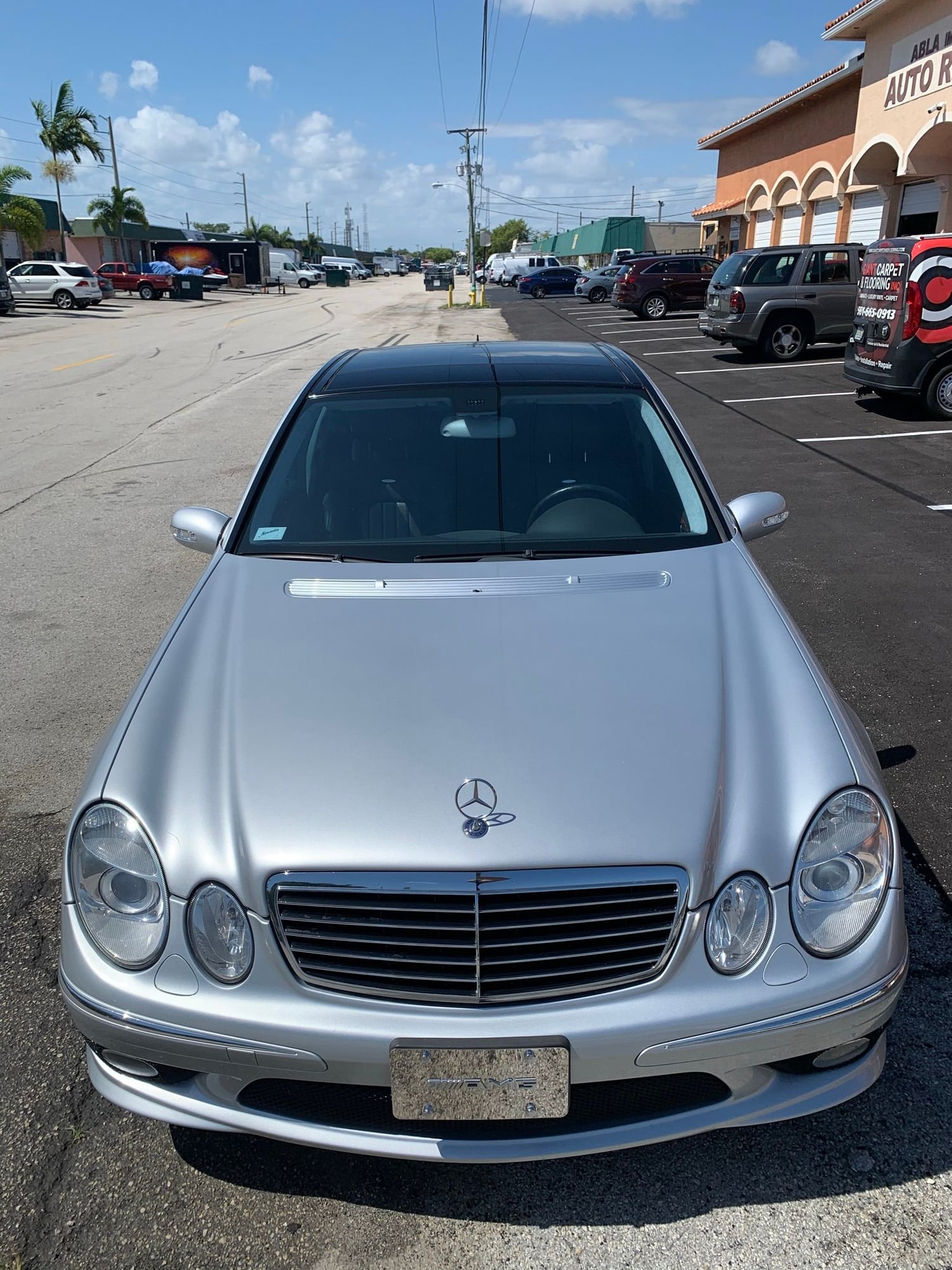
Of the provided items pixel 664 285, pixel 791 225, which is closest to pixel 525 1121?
pixel 664 285

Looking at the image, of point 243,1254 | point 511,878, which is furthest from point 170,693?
point 243,1254

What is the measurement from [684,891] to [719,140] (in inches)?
1603

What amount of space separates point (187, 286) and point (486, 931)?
5727 cm

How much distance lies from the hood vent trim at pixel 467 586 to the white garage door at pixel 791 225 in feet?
97.5

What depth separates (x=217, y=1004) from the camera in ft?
6.49

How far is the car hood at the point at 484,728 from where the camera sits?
2.03 metres

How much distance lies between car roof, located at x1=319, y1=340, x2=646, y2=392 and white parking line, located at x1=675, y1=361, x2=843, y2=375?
1373 cm

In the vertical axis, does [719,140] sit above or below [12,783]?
above

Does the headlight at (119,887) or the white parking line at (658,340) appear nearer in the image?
the headlight at (119,887)

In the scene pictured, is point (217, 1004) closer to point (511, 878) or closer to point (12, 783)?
point (511, 878)

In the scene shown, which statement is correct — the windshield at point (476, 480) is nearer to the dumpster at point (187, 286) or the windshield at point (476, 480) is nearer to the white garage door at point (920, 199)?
the white garage door at point (920, 199)

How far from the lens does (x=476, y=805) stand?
2072 mm

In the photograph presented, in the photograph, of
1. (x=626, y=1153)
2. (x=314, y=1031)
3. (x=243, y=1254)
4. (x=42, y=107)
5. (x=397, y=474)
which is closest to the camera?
(x=314, y=1031)

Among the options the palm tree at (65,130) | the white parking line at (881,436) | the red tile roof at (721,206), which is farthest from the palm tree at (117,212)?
the white parking line at (881,436)
